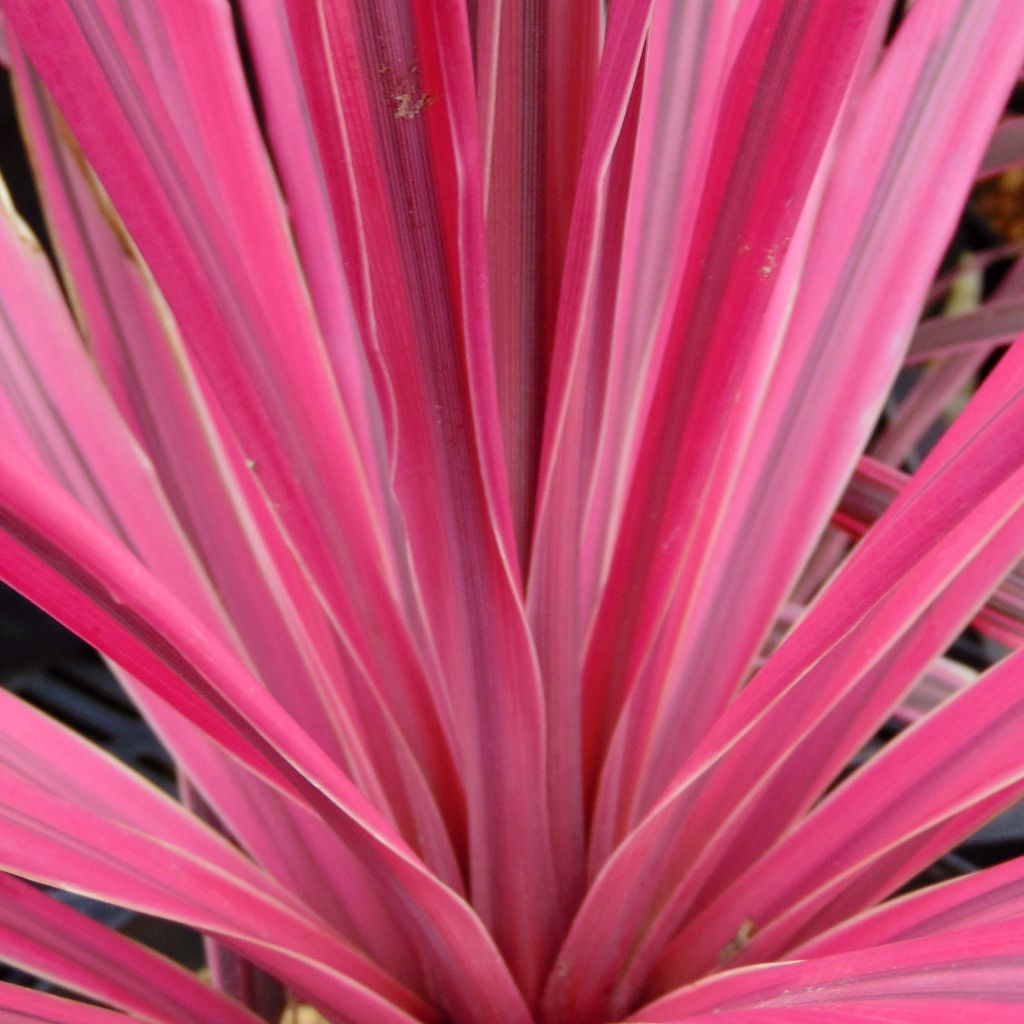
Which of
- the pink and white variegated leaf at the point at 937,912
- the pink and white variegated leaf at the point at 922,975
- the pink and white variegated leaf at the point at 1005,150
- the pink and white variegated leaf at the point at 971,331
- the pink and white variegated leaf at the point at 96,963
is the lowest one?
the pink and white variegated leaf at the point at 922,975

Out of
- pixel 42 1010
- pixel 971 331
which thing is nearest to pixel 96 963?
pixel 42 1010

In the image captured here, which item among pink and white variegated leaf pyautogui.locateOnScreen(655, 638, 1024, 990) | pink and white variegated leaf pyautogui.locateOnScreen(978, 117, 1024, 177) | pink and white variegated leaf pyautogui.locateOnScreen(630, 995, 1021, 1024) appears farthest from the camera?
pink and white variegated leaf pyautogui.locateOnScreen(978, 117, 1024, 177)

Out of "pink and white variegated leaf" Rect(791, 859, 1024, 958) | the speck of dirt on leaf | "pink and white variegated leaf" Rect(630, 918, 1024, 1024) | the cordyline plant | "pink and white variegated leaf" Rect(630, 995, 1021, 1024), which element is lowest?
"pink and white variegated leaf" Rect(630, 995, 1021, 1024)

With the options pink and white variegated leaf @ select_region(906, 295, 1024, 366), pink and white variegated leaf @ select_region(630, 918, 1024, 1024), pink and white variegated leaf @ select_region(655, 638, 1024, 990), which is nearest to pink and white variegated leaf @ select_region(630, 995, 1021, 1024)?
pink and white variegated leaf @ select_region(630, 918, 1024, 1024)

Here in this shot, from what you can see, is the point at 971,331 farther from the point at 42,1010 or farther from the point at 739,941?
the point at 42,1010

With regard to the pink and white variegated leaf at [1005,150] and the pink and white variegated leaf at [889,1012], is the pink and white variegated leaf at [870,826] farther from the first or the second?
the pink and white variegated leaf at [1005,150]

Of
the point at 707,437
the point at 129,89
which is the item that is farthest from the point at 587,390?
the point at 129,89

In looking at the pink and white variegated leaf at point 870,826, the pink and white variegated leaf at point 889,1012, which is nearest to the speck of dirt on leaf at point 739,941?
the pink and white variegated leaf at point 870,826

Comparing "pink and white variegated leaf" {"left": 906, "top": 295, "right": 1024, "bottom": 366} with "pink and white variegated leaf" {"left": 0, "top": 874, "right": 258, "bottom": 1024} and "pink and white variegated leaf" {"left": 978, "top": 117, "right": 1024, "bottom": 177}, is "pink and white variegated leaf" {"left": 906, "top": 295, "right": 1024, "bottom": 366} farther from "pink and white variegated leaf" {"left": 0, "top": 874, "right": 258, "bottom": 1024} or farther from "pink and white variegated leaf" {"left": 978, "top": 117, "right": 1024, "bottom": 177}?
"pink and white variegated leaf" {"left": 0, "top": 874, "right": 258, "bottom": 1024}
